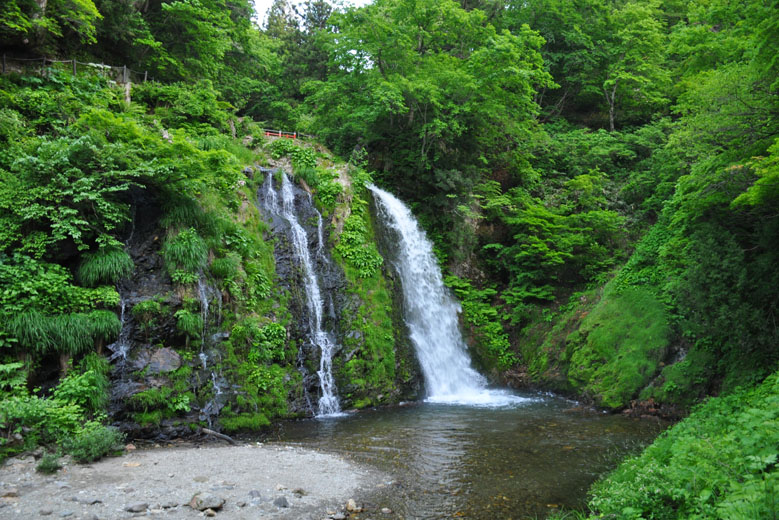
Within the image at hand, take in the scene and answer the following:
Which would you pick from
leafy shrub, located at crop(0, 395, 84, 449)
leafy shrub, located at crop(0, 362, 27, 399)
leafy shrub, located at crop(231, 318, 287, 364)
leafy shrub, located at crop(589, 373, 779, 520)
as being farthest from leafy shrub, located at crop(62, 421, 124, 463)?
leafy shrub, located at crop(589, 373, 779, 520)

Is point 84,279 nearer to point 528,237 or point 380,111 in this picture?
point 380,111

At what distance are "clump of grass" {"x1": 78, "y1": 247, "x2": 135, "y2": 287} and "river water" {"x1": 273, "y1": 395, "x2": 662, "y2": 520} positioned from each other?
13.8ft

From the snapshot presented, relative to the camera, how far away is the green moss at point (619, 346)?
11.0m

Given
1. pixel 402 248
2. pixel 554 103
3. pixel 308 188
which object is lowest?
pixel 402 248

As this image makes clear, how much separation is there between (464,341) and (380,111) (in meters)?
8.94

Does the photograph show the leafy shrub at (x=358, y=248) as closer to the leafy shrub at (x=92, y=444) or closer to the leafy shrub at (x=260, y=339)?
the leafy shrub at (x=260, y=339)

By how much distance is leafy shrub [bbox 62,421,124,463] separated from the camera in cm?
602

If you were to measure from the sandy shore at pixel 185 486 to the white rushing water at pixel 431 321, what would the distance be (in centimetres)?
649

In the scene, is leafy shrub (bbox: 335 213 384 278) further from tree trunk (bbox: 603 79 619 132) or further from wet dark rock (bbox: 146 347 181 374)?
tree trunk (bbox: 603 79 619 132)

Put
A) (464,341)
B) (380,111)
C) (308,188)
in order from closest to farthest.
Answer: (308,188), (464,341), (380,111)

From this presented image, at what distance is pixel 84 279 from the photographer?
8070 millimetres

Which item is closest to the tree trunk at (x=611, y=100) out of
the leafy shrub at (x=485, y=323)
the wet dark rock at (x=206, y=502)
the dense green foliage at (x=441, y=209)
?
the dense green foliage at (x=441, y=209)

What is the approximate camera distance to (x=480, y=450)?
7.56 m

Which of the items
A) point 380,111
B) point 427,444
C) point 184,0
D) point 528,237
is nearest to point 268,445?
point 427,444
